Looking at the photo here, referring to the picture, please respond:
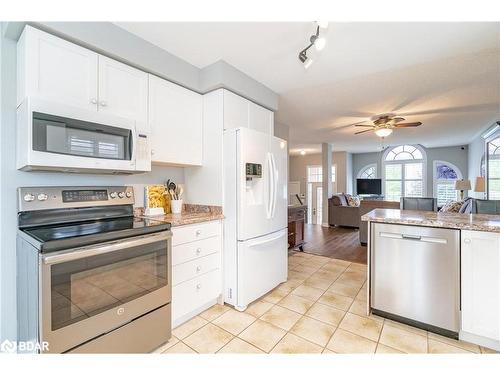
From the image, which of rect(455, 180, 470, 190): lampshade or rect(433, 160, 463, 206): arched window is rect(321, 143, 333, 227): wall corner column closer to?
rect(455, 180, 470, 190): lampshade

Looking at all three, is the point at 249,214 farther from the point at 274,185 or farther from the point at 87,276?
the point at 87,276

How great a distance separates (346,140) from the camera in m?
6.49

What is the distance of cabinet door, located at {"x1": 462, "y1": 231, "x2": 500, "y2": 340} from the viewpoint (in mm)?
1603

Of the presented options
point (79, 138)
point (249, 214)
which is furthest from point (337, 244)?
point (79, 138)

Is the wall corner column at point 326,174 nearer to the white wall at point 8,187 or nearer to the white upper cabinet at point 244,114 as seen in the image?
the white upper cabinet at point 244,114

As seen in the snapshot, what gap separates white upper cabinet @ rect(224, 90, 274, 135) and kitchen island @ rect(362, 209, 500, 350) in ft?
5.01

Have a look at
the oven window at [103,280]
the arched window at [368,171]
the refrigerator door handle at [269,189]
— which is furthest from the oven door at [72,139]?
the arched window at [368,171]

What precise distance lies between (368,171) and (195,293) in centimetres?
904

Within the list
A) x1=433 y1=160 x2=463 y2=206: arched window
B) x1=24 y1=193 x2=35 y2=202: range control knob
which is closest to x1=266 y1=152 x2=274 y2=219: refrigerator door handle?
x1=24 y1=193 x2=35 y2=202: range control knob

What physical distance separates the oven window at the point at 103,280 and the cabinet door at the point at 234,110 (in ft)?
4.37

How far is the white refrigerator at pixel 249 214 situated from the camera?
7.20 ft
